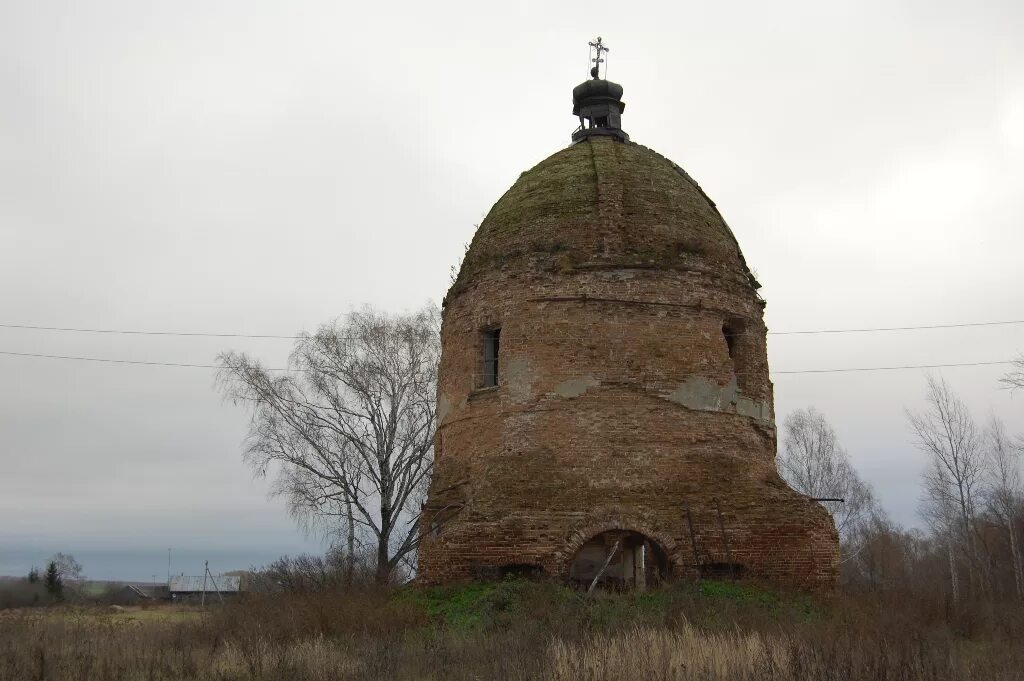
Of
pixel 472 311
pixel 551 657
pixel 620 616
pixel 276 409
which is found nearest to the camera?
pixel 551 657

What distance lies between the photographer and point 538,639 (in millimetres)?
8195

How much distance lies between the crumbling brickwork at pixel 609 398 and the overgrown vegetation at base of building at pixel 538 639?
32.8 inches

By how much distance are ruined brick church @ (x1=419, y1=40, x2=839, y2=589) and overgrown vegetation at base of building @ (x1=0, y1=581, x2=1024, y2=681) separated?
84 centimetres

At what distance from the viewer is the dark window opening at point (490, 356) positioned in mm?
13867

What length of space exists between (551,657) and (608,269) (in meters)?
7.51

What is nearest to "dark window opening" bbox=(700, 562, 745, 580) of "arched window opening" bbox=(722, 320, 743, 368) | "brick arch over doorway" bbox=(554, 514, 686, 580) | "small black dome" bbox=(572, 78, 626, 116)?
"brick arch over doorway" bbox=(554, 514, 686, 580)

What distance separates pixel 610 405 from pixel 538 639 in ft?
16.4

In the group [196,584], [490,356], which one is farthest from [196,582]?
[490,356]

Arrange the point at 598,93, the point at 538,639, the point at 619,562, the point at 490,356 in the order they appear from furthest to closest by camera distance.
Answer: the point at 598,93
the point at 490,356
the point at 619,562
the point at 538,639

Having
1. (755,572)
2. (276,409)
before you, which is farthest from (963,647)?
(276,409)

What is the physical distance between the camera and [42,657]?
793 cm

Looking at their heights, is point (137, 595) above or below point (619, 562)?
below

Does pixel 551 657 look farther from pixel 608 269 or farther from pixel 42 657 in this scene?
pixel 608 269

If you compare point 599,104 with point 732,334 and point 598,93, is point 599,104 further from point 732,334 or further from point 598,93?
point 732,334
